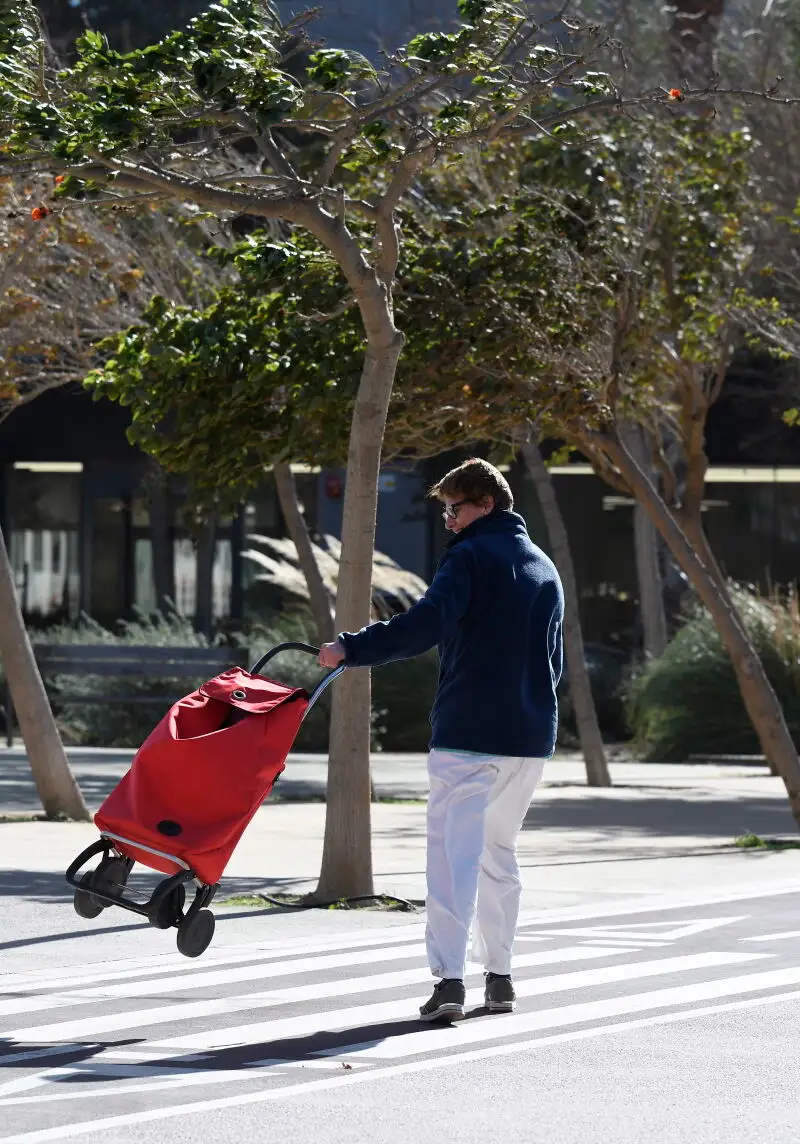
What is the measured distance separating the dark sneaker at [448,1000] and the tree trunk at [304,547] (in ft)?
33.3

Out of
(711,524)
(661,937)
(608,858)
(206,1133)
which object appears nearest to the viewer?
(206,1133)

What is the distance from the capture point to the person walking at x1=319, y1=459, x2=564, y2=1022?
23.6 ft

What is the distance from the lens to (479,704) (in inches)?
287

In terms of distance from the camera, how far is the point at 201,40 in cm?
999

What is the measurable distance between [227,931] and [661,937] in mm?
1996

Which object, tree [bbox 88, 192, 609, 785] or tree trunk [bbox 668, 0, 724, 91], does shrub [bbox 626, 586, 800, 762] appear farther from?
tree [bbox 88, 192, 609, 785]

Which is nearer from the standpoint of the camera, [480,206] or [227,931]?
[227,931]

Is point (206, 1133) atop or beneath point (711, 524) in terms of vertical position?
beneath

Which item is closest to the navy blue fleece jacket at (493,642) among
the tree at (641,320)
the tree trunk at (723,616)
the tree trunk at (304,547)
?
the tree at (641,320)

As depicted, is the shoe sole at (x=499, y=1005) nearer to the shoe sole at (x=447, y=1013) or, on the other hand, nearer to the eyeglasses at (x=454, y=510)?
the shoe sole at (x=447, y=1013)

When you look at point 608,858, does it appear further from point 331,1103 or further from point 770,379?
point 770,379

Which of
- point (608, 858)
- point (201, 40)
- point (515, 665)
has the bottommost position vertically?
point (608, 858)

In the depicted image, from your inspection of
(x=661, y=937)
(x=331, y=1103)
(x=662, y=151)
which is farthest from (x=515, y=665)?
(x=662, y=151)

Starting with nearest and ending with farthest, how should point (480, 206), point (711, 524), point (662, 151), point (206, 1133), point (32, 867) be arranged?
point (206, 1133)
point (32, 867)
point (480, 206)
point (662, 151)
point (711, 524)
